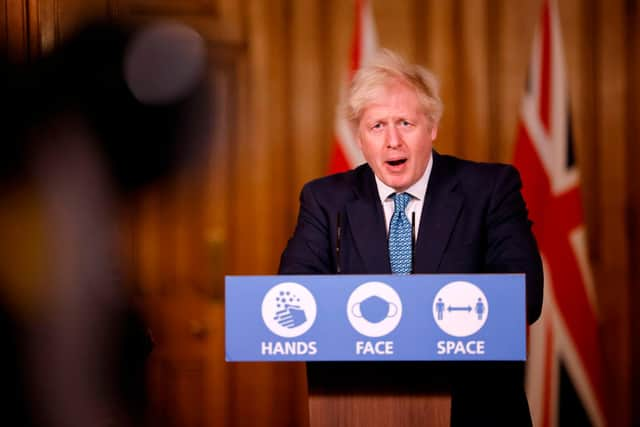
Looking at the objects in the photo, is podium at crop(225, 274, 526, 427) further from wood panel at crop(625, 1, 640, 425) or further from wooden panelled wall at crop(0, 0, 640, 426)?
wood panel at crop(625, 1, 640, 425)

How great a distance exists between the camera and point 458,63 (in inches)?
121

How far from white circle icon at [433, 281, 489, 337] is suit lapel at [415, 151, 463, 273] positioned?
16.7 inches

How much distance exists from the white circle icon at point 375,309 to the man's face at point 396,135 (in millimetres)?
648

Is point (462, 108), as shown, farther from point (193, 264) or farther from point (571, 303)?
point (193, 264)

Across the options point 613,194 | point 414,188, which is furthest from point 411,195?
point 613,194

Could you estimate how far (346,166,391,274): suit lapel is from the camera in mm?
1810

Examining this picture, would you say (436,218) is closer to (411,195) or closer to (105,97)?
(411,195)

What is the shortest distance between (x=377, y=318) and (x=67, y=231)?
64cm

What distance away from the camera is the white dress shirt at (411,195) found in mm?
1903

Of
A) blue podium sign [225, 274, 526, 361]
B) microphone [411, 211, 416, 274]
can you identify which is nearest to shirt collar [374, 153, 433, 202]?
microphone [411, 211, 416, 274]

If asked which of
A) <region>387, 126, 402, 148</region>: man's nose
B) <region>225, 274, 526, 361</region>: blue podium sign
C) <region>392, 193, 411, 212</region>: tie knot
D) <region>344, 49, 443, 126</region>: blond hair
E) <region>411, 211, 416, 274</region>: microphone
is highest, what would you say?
<region>344, 49, 443, 126</region>: blond hair

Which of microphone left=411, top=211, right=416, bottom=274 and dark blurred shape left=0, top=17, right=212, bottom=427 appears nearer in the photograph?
dark blurred shape left=0, top=17, right=212, bottom=427

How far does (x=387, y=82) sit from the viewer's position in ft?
6.56

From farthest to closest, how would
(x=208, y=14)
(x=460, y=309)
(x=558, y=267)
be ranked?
(x=208, y=14) < (x=558, y=267) < (x=460, y=309)
